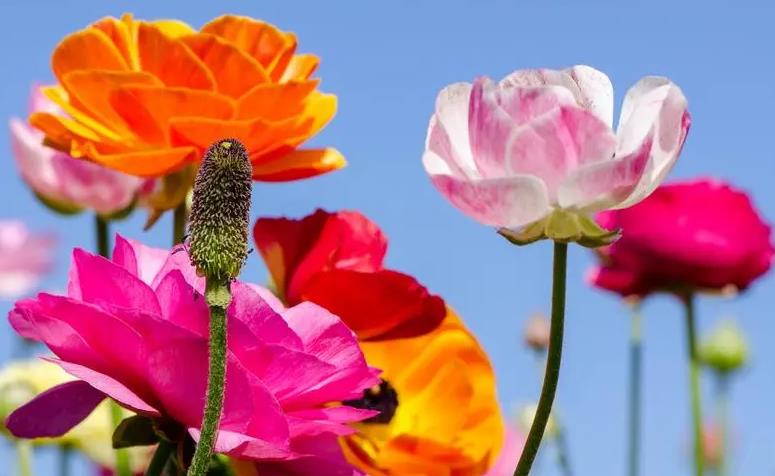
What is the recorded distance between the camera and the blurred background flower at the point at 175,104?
0.71m

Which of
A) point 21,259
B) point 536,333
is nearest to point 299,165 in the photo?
point 536,333

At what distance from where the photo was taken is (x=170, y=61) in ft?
2.43

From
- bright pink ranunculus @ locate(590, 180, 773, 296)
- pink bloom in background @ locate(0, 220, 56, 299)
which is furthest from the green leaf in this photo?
pink bloom in background @ locate(0, 220, 56, 299)

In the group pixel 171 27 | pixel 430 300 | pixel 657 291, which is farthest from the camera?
pixel 657 291

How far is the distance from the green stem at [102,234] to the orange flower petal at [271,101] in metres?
0.32

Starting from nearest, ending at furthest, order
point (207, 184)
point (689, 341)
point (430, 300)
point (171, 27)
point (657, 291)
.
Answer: point (207, 184), point (430, 300), point (171, 27), point (689, 341), point (657, 291)

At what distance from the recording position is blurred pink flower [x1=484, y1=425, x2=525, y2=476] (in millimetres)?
1697

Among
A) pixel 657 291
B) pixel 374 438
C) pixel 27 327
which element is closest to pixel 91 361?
pixel 27 327

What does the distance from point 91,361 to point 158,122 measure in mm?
224

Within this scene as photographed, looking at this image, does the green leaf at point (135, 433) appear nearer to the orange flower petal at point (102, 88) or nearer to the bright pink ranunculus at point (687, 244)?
the orange flower petal at point (102, 88)

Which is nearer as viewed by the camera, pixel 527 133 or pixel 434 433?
pixel 527 133

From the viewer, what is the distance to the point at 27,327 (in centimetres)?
54

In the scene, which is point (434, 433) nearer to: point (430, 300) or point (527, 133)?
point (430, 300)

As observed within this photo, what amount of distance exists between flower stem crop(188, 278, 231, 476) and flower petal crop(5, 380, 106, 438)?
0.13 m
